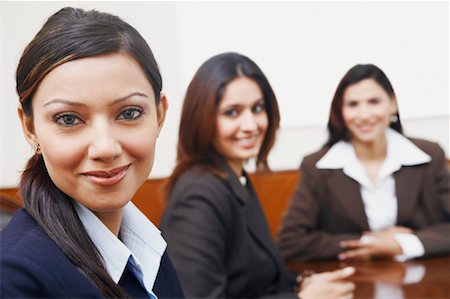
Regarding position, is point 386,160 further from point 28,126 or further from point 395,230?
point 28,126

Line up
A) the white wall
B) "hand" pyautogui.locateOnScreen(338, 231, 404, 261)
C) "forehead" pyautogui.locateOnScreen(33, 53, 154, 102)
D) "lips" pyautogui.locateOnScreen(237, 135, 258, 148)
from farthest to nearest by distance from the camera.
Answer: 1. "hand" pyautogui.locateOnScreen(338, 231, 404, 261)
2. "lips" pyautogui.locateOnScreen(237, 135, 258, 148)
3. the white wall
4. "forehead" pyautogui.locateOnScreen(33, 53, 154, 102)

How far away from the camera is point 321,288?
0.48m

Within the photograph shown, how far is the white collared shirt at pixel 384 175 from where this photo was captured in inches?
17.9

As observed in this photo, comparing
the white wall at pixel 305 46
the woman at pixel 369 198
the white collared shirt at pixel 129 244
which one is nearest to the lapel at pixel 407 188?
the woman at pixel 369 198

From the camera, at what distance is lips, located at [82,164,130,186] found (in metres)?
0.22

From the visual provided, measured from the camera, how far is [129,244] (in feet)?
0.96

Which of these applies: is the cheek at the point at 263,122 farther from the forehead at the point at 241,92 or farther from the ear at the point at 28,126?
the ear at the point at 28,126

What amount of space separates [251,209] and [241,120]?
0.44ft

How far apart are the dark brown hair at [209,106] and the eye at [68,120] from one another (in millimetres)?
165

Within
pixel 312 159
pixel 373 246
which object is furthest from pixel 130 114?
pixel 373 246

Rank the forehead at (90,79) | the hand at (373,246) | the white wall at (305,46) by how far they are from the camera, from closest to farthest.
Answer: the forehead at (90,79) → the white wall at (305,46) → the hand at (373,246)

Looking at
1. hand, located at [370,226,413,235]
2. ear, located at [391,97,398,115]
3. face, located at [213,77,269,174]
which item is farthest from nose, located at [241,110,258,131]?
hand, located at [370,226,413,235]

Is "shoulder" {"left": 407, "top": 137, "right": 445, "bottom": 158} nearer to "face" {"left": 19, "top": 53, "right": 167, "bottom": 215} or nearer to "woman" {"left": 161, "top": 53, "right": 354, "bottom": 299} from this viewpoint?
"woman" {"left": 161, "top": 53, "right": 354, "bottom": 299}

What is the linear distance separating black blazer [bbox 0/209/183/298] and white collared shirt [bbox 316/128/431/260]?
273mm
